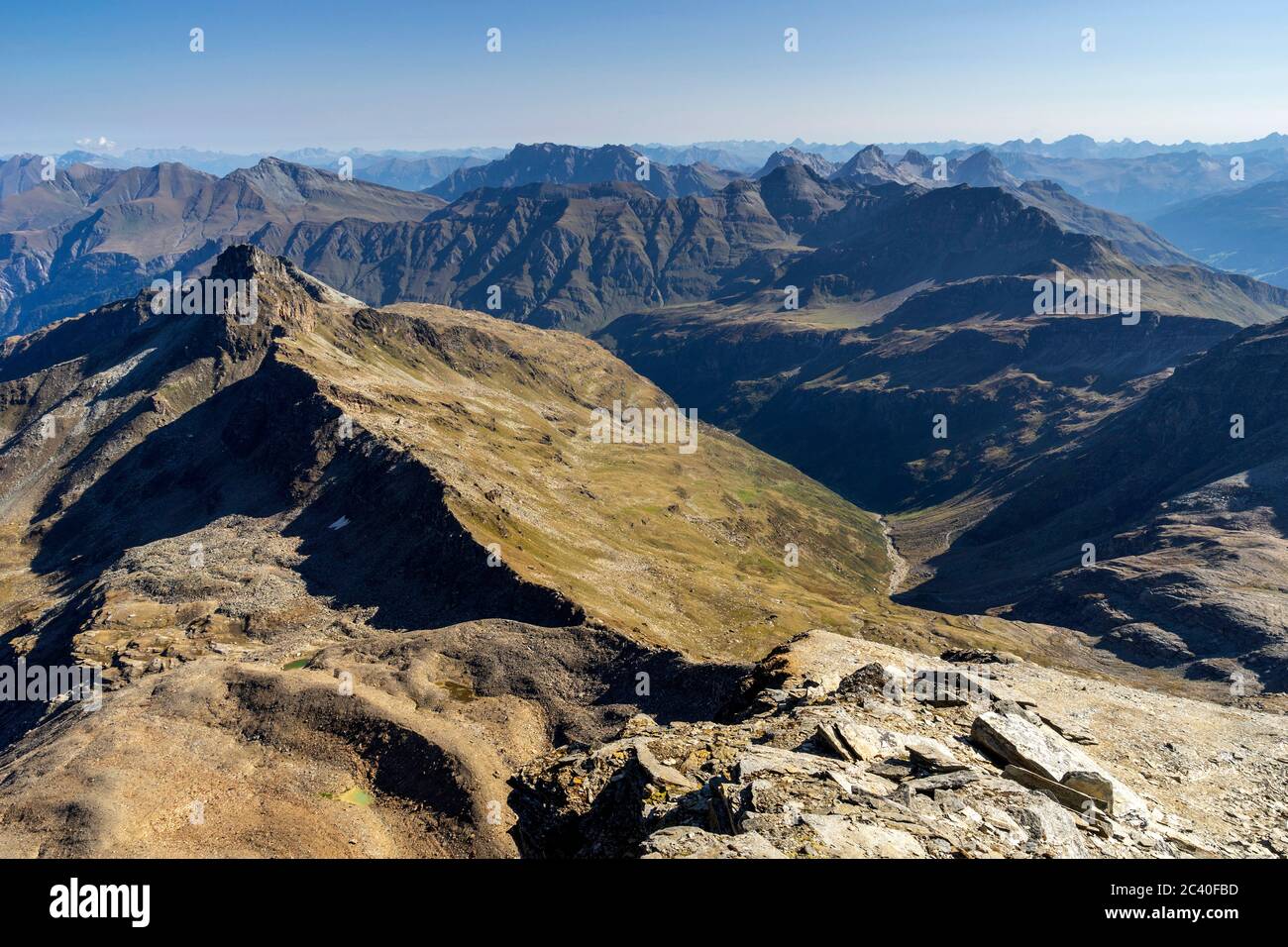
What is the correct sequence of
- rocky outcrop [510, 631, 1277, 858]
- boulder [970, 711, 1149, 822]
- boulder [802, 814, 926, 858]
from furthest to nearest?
1. boulder [970, 711, 1149, 822]
2. rocky outcrop [510, 631, 1277, 858]
3. boulder [802, 814, 926, 858]

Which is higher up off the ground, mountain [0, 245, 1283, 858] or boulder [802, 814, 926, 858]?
boulder [802, 814, 926, 858]

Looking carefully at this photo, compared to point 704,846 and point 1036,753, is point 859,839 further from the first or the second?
point 1036,753

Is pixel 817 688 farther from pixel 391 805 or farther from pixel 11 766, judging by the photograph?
pixel 11 766

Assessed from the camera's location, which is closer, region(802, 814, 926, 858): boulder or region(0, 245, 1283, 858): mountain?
region(802, 814, 926, 858): boulder

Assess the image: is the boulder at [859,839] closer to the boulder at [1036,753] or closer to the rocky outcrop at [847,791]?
the rocky outcrop at [847,791]

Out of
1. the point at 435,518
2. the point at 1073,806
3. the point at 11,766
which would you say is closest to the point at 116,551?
the point at 435,518

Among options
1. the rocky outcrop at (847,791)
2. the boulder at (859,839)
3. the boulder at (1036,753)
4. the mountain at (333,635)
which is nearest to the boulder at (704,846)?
the rocky outcrop at (847,791)

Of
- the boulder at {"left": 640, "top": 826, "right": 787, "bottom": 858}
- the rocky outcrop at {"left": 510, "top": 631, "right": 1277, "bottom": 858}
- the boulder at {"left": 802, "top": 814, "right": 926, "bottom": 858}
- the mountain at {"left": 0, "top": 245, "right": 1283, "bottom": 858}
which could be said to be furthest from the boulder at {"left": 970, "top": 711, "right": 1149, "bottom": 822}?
the boulder at {"left": 640, "top": 826, "right": 787, "bottom": 858}

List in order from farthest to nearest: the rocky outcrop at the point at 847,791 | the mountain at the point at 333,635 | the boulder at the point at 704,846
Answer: the mountain at the point at 333,635 → the rocky outcrop at the point at 847,791 → the boulder at the point at 704,846

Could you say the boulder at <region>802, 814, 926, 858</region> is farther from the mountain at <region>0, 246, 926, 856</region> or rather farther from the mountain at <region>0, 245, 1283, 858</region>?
the mountain at <region>0, 246, 926, 856</region>

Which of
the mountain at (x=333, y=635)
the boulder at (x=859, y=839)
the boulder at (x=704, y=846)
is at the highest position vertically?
the boulder at (x=704, y=846)
